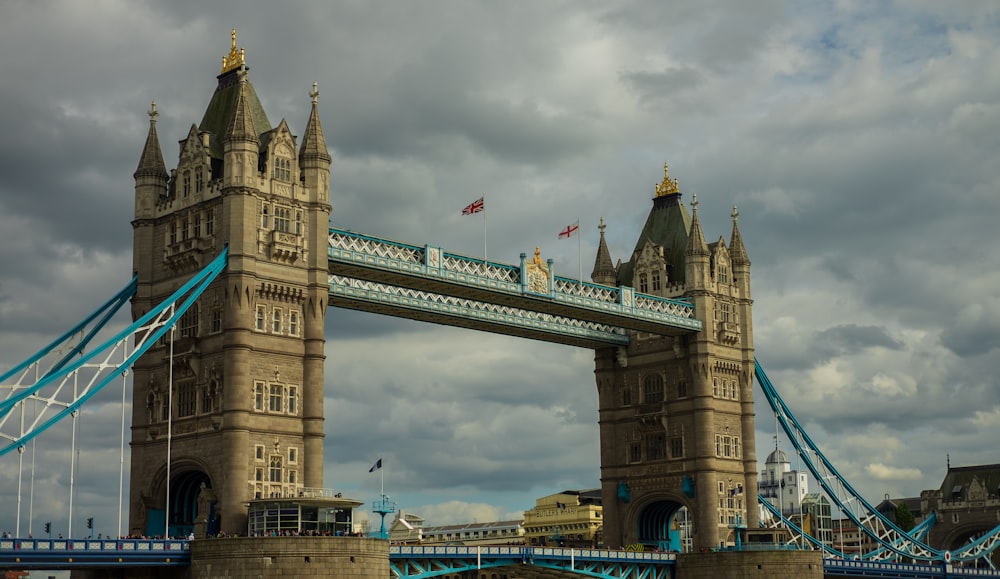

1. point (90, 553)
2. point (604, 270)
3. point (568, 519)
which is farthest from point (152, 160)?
point (568, 519)

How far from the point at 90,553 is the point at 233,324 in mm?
16634

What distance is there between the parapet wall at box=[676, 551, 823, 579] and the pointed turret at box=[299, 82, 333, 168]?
4315cm

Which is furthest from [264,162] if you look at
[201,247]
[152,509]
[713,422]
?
[713,422]

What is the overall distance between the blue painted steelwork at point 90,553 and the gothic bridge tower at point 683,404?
4979 cm

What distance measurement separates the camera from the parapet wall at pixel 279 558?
7444cm

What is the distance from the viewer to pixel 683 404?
114688 millimetres

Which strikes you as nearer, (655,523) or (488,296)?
(488,296)

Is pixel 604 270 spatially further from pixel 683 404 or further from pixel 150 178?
pixel 150 178

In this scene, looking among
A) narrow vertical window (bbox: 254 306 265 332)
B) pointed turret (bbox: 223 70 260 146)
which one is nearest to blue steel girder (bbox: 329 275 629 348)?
narrow vertical window (bbox: 254 306 265 332)

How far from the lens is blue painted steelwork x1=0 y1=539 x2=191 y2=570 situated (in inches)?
2694

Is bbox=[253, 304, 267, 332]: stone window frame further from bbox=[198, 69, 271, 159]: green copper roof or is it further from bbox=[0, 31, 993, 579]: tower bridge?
bbox=[198, 69, 271, 159]: green copper roof

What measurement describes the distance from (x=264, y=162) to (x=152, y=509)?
22433mm

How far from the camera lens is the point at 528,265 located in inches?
→ 3949

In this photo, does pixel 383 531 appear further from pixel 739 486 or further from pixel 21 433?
pixel 739 486
